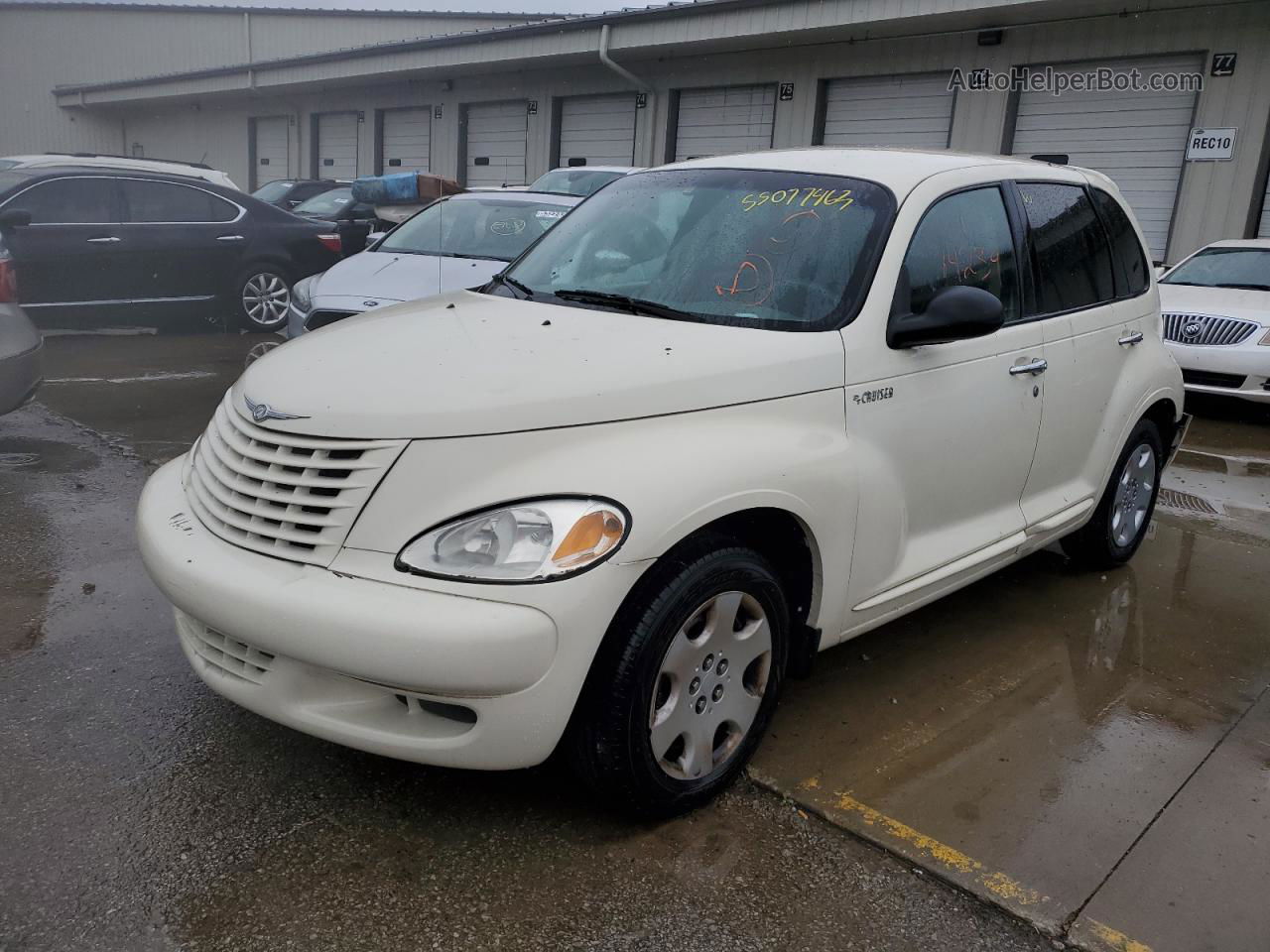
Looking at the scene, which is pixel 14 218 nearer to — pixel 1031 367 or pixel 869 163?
pixel 869 163

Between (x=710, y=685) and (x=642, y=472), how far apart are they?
2.08 ft

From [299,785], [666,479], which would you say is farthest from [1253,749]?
[299,785]

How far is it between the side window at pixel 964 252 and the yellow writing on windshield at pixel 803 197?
27cm

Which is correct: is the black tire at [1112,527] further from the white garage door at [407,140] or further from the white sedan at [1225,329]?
the white garage door at [407,140]

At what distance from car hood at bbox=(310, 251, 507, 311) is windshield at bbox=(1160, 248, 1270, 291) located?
21.3ft

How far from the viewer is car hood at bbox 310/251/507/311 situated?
7383 mm

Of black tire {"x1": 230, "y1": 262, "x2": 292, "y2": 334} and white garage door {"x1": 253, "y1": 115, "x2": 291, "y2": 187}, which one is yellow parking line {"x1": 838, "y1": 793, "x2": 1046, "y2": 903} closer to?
black tire {"x1": 230, "y1": 262, "x2": 292, "y2": 334}

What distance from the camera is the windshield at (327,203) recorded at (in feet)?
47.7

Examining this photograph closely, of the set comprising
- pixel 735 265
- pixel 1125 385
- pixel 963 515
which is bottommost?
pixel 963 515

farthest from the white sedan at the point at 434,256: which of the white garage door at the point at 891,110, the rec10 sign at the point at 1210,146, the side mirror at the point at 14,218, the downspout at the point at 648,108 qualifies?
the downspout at the point at 648,108

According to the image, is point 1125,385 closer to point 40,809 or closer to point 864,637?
point 864,637

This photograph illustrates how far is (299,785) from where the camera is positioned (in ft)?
9.66

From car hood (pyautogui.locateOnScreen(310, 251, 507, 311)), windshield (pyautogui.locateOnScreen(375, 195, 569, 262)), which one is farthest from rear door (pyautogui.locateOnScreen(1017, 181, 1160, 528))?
windshield (pyautogui.locateOnScreen(375, 195, 569, 262))

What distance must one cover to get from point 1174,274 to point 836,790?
883 centimetres
